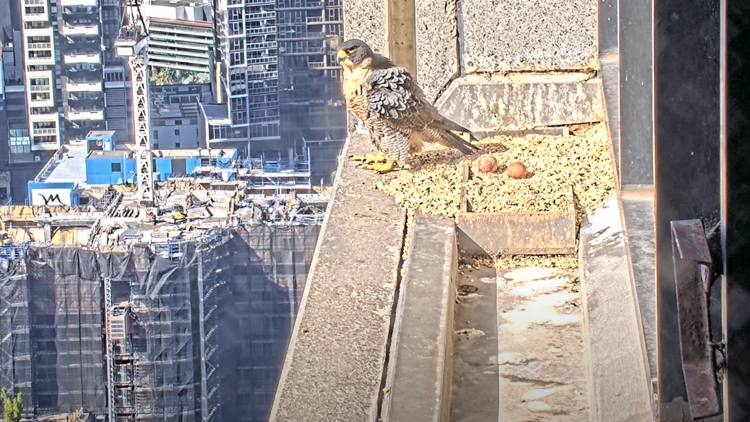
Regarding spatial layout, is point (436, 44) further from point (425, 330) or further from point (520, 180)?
point (425, 330)

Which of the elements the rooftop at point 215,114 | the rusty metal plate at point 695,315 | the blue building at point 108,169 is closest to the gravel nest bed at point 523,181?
the rusty metal plate at point 695,315

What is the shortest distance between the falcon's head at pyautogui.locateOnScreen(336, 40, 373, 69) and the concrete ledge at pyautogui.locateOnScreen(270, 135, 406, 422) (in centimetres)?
65

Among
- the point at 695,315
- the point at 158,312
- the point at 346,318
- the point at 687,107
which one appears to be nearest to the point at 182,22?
the point at 158,312

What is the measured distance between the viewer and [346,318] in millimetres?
2268

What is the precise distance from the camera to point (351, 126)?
4.04m

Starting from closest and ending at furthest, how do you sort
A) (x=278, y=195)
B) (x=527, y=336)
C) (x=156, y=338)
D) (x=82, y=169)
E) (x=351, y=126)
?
(x=527, y=336) < (x=351, y=126) < (x=156, y=338) < (x=278, y=195) < (x=82, y=169)

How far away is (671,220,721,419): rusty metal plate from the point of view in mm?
1106

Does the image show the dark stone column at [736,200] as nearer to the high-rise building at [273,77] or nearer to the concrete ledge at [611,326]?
the concrete ledge at [611,326]

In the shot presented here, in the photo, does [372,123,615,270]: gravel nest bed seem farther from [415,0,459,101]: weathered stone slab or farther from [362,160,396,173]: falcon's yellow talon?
[415,0,459,101]: weathered stone slab

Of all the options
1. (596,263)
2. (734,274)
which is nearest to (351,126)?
(596,263)

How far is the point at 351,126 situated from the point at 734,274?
299 cm

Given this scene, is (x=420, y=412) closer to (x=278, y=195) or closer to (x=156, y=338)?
(x=156, y=338)

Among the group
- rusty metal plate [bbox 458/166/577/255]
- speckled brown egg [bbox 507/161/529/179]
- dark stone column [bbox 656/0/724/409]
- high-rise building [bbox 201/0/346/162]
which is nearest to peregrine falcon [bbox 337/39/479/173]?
speckled brown egg [bbox 507/161/529/179]

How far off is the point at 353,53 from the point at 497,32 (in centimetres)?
45
